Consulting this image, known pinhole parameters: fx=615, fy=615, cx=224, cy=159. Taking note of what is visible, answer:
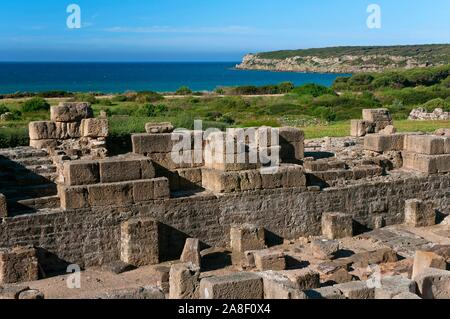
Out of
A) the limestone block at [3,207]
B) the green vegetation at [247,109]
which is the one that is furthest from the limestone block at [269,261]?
the green vegetation at [247,109]

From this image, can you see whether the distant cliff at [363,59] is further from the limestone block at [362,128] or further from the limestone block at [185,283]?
the limestone block at [185,283]

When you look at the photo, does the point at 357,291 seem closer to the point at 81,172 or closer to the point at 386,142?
the point at 81,172

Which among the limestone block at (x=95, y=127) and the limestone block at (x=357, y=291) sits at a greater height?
the limestone block at (x=95, y=127)

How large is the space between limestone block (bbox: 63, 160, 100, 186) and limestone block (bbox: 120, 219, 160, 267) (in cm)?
102

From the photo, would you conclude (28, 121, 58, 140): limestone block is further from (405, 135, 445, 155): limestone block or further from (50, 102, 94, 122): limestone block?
(405, 135, 445, 155): limestone block

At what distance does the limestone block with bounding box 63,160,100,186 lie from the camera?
1099 cm

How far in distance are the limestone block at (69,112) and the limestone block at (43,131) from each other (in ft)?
0.57

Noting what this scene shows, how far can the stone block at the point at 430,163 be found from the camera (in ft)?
47.5

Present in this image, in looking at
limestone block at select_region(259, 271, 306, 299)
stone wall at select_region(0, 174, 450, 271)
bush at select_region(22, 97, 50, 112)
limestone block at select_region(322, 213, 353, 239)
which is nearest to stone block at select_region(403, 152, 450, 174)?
stone wall at select_region(0, 174, 450, 271)

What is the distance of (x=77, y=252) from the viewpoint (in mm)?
10898

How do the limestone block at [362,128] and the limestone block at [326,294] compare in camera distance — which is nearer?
the limestone block at [326,294]

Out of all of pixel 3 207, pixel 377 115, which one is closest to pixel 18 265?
pixel 3 207

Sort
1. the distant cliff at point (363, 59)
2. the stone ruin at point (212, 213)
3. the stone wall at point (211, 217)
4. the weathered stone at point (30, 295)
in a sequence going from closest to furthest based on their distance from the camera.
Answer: the weathered stone at point (30, 295) → the stone ruin at point (212, 213) → the stone wall at point (211, 217) → the distant cliff at point (363, 59)
